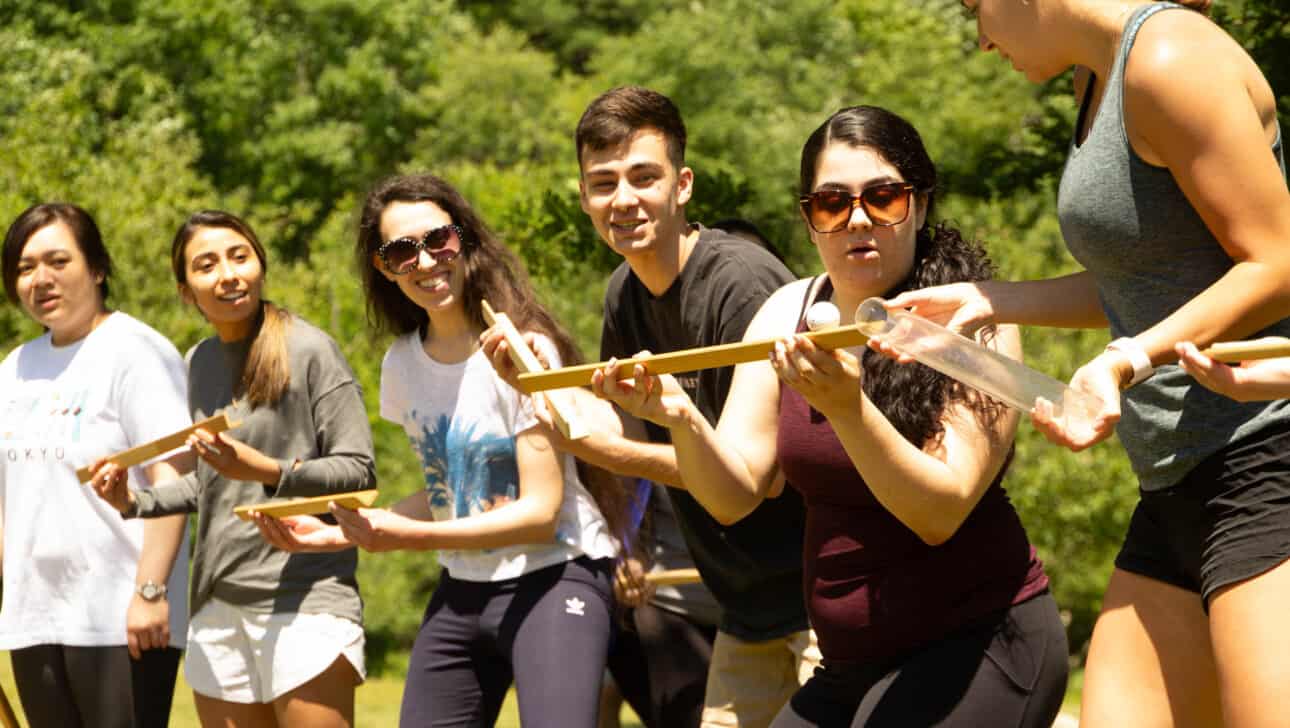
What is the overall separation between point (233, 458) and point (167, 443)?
6.8 inches

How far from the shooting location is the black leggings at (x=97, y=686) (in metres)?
5.17

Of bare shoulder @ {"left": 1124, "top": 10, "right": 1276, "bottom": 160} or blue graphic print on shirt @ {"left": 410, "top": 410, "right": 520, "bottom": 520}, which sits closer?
bare shoulder @ {"left": 1124, "top": 10, "right": 1276, "bottom": 160}

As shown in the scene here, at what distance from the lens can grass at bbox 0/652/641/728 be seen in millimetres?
10242

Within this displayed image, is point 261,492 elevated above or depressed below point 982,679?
above

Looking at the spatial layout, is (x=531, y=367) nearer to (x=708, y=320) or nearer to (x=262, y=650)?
(x=708, y=320)

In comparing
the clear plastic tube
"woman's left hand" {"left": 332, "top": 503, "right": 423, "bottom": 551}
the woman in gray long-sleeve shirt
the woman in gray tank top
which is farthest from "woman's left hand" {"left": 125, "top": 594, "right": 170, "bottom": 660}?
the clear plastic tube

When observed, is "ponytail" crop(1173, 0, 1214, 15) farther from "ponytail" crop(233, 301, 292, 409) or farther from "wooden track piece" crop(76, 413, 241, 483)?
"ponytail" crop(233, 301, 292, 409)

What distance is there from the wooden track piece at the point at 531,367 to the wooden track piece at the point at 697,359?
1.10 feet

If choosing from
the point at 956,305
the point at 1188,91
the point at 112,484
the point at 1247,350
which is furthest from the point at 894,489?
the point at 112,484

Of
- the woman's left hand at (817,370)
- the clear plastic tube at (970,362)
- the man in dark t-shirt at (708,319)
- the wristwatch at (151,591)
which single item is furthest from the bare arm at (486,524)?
the clear plastic tube at (970,362)

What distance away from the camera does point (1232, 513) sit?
269cm

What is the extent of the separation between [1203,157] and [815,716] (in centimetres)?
129

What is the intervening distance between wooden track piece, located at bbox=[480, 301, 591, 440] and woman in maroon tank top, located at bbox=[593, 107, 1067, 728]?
205 millimetres

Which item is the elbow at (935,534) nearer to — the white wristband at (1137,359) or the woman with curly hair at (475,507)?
the white wristband at (1137,359)
